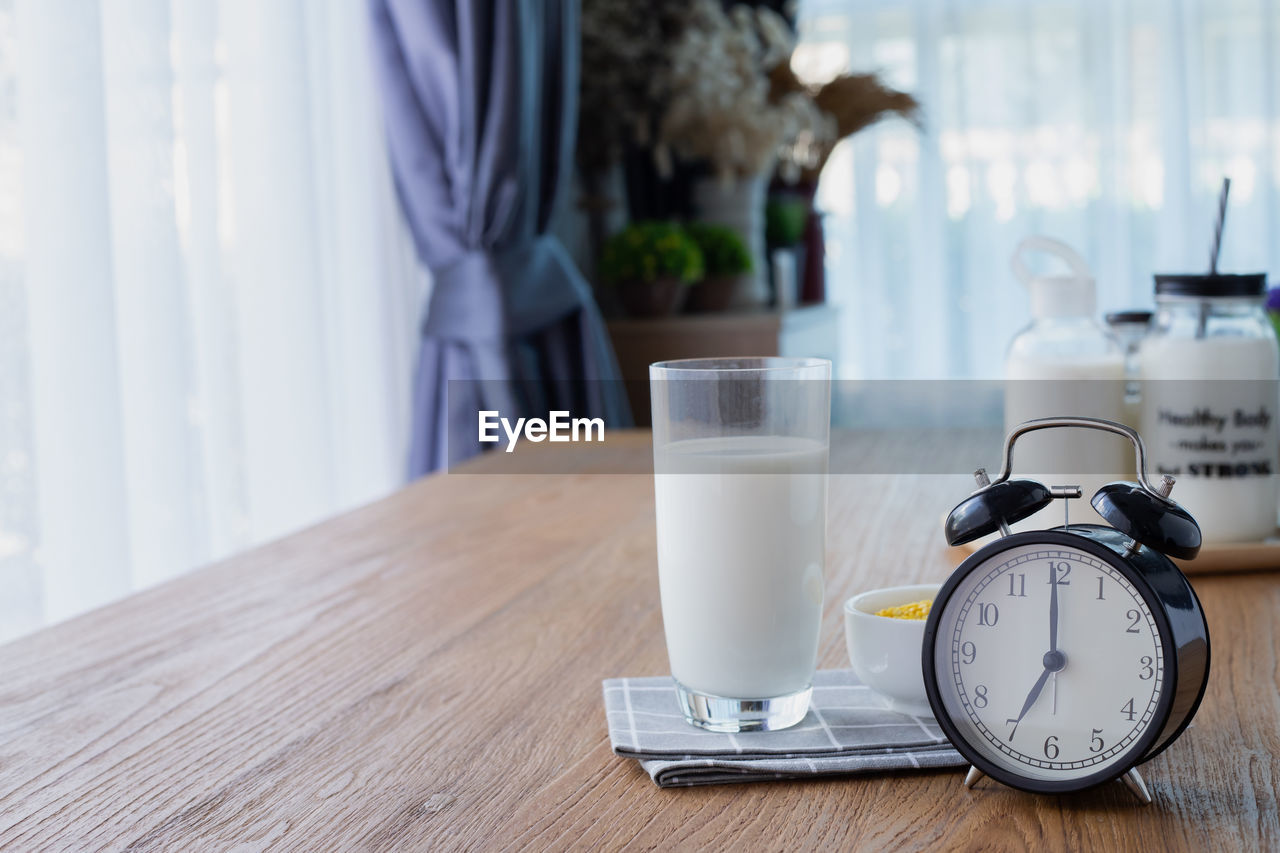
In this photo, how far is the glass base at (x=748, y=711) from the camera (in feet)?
1.95

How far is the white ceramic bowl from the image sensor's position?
0.60 m

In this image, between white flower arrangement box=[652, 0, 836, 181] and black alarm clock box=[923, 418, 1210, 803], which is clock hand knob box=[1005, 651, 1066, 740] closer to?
black alarm clock box=[923, 418, 1210, 803]

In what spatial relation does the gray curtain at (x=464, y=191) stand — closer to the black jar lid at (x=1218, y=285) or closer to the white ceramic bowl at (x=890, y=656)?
the black jar lid at (x=1218, y=285)

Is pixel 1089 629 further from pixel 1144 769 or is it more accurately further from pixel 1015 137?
pixel 1015 137

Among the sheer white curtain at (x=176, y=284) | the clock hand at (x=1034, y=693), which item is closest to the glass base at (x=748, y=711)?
the clock hand at (x=1034, y=693)

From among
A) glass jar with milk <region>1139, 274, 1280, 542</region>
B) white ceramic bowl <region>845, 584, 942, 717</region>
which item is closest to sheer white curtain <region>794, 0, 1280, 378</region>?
glass jar with milk <region>1139, 274, 1280, 542</region>

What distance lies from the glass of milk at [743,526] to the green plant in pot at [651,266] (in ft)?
7.43

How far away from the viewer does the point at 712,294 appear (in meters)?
3.05

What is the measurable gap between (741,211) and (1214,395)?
2.44 m

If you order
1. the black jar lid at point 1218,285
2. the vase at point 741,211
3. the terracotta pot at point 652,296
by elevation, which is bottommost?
the black jar lid at point 1218,285

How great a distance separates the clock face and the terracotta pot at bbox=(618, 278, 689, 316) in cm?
239

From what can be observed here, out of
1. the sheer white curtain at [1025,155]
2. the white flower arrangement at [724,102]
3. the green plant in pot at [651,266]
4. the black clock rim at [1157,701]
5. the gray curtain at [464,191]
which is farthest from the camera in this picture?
the sheer white curtain at [1025,155]

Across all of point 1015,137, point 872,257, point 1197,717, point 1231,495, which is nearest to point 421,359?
point 1231,495

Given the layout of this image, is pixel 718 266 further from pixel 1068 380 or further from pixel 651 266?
pixel 1068 380
